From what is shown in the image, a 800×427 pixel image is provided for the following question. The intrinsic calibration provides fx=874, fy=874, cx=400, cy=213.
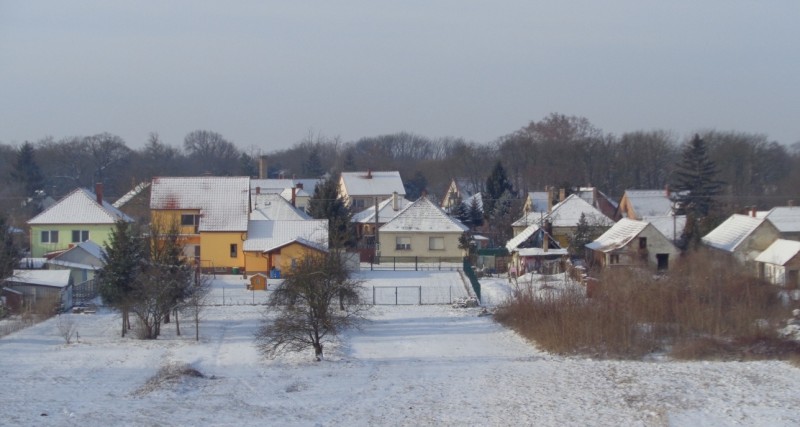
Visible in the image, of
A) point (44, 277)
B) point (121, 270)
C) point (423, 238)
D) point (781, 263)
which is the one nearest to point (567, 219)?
point (423, 238)

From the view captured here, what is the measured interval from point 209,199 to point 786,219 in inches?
1221

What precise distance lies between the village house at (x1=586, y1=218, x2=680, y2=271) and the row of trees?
21.4 meters

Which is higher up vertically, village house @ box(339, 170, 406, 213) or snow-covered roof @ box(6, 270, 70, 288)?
village house @ box(339, 170, 406, 213)

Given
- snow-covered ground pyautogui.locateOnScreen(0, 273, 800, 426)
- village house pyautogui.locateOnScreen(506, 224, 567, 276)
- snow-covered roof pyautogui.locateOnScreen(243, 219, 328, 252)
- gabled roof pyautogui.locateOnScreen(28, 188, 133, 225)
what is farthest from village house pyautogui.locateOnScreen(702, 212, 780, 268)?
gabled roof pyautogui.locateOnScreen(28, 188, 133, 225)

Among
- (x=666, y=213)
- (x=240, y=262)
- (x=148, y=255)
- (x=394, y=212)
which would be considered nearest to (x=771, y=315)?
(x=148, y=255)

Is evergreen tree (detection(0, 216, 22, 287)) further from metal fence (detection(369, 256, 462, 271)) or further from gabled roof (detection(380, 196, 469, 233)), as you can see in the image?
gabled roof (detection(380, 196, 469, 233))

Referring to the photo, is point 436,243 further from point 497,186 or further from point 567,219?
point 497,186

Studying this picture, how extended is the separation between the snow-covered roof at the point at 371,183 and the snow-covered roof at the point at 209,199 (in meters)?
29.1

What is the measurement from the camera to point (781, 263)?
3884 cm

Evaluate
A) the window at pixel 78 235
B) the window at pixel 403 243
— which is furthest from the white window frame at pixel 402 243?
the window at pixel 78 235

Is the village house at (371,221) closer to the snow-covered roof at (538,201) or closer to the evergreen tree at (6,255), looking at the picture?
the snow-covered roof at (538,201)

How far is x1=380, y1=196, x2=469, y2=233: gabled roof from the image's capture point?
176ft

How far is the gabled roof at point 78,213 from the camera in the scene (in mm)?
48844

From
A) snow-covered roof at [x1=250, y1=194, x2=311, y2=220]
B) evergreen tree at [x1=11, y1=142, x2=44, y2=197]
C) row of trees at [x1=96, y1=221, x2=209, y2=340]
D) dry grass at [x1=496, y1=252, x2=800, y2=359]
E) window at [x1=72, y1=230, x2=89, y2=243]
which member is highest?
evergreen tree at [x1=11, y1=142, x2=44, y2=197]
